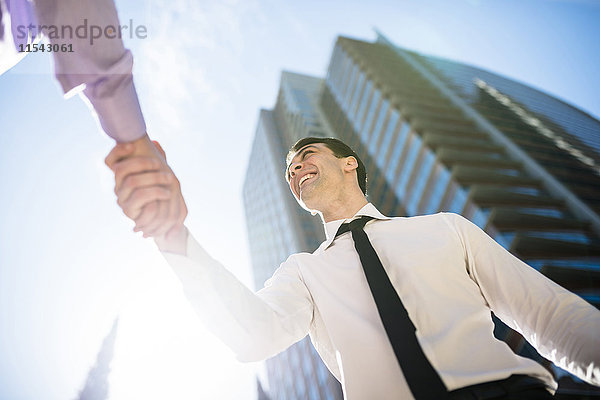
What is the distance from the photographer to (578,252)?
25.8 meters

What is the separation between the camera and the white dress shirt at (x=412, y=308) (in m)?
1.36

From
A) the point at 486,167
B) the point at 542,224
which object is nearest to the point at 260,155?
the point at 486,167

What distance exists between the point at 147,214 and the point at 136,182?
111mm

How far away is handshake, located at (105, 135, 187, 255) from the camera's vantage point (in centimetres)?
92

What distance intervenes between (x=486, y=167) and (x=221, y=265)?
33.7m

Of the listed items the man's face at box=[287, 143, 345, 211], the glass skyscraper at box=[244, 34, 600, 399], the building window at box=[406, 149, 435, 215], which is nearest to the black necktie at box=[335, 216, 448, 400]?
the man's face at box=[287, 143, 345, 211]

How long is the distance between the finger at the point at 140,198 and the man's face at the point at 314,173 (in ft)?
5.64

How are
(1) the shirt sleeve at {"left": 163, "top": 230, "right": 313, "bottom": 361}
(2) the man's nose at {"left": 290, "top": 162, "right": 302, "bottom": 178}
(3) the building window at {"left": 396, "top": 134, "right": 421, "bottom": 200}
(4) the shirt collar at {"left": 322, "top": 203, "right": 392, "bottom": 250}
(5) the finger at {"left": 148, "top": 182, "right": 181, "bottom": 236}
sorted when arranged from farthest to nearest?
(3) the building window at {"left": 396, "top": 134, "right": 421, "bottom": 200}
(2) the man's nose at {"left": 290, "top": 162, "right": 302, "bottom": 178}
(4) the shirt collar at {"left": 322, "top": 203, "right": 392, "bottom": 250}
(1) the shirt sleeve at {"left": 163, "top": 230, "right": 313, "bottom": 361}
(5) the finger at {"left": 148, "top": 182, "right": 181, "bottom": 236}

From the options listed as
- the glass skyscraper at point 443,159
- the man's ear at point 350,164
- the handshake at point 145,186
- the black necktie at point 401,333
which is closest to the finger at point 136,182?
the handshake at point 145,186

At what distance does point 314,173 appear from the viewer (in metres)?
2.72

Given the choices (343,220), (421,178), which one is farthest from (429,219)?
(421,178)

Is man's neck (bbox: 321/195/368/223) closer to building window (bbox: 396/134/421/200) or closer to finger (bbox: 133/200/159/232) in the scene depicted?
finger (bbox: 133/200/159/232)

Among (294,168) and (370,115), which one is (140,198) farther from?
(370,115)

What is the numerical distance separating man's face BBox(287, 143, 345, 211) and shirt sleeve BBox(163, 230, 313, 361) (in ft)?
3.09
